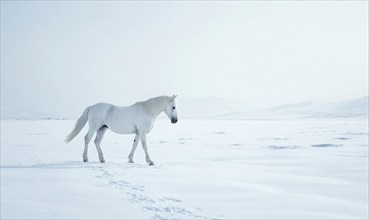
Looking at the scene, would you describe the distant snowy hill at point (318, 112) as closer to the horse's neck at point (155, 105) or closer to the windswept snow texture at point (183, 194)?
the horse's neck at point (155, 105)

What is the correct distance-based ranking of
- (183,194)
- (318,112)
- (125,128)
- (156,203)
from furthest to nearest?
(318,112) → (125,128) → (183,194) → (156,203)

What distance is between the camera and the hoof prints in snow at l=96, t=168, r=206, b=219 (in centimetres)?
365

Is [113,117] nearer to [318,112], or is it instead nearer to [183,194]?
[183,194]

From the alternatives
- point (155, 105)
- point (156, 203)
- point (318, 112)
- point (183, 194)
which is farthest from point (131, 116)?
point (318, 112)

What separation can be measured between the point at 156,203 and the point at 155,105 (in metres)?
4.52

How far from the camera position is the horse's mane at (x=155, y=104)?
839cm

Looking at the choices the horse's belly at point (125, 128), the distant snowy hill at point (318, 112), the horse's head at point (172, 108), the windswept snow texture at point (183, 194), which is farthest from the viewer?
the distant snowy hill at point (318, 112)

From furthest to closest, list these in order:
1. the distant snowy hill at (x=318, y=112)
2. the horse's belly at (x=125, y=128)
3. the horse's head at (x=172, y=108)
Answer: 1. the distant snowy hill at (x=318, y=112)
2. the horse's head at (x=172, y=108)
3. the horse's belly at (x=125, y=128)

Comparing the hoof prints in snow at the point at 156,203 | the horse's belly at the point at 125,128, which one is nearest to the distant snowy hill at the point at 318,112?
the horse's belly at the point at 125,128

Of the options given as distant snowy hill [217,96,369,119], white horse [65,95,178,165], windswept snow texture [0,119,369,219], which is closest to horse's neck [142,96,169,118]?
white horse [65,95,178,165]

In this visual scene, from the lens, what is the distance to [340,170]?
7949 millimetres

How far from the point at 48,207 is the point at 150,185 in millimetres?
1850

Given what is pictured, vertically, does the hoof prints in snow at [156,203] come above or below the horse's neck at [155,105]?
below

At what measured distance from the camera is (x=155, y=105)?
8414mm
